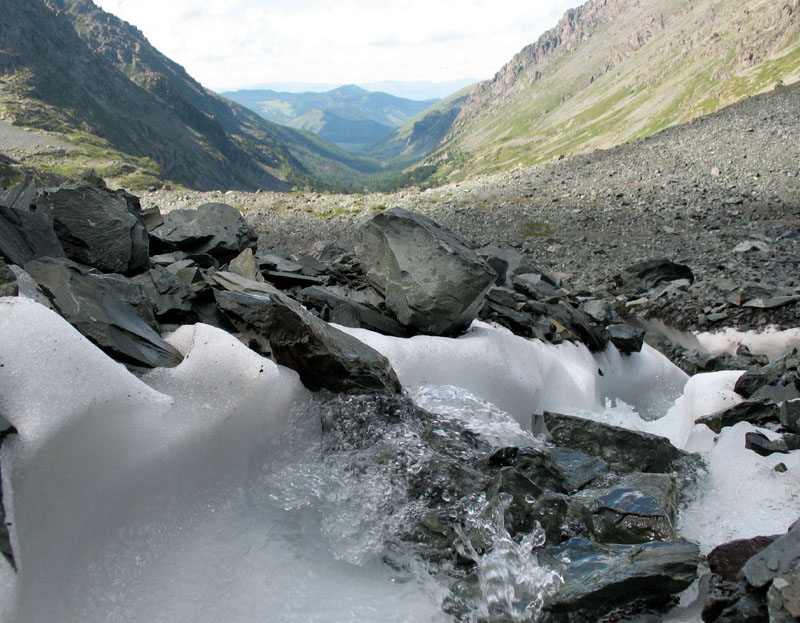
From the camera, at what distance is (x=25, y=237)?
29.8 ft

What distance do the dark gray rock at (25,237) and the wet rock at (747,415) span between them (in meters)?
11.5

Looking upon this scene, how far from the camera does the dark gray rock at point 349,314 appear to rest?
11.1 meters

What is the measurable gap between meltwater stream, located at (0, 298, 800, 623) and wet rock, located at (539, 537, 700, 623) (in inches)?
11.0

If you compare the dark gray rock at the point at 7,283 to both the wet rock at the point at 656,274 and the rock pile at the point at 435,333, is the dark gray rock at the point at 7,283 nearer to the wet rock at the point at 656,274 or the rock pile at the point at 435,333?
the rock pile at the point at 435,333

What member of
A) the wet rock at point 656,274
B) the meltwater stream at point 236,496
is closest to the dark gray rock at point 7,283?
the meltwater stream at point 236,496

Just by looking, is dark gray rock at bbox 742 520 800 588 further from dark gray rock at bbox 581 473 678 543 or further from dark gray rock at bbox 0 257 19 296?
dark gray rock at bbox 0 257 19 296

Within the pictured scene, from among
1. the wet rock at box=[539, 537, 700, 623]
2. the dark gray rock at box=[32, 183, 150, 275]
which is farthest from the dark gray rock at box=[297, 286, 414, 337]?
the wet rock at box=[539, 537, 700, 623]

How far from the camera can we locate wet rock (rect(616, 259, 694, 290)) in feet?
69.8

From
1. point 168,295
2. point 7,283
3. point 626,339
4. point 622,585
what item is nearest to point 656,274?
point 626,339

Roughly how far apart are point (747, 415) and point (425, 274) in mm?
6225

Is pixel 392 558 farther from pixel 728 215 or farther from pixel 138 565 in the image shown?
pixel 728 215

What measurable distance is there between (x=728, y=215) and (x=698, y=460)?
26.4 m

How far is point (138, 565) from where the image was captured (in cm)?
573

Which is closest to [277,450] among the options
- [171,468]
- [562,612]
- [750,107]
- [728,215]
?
[171,468]
